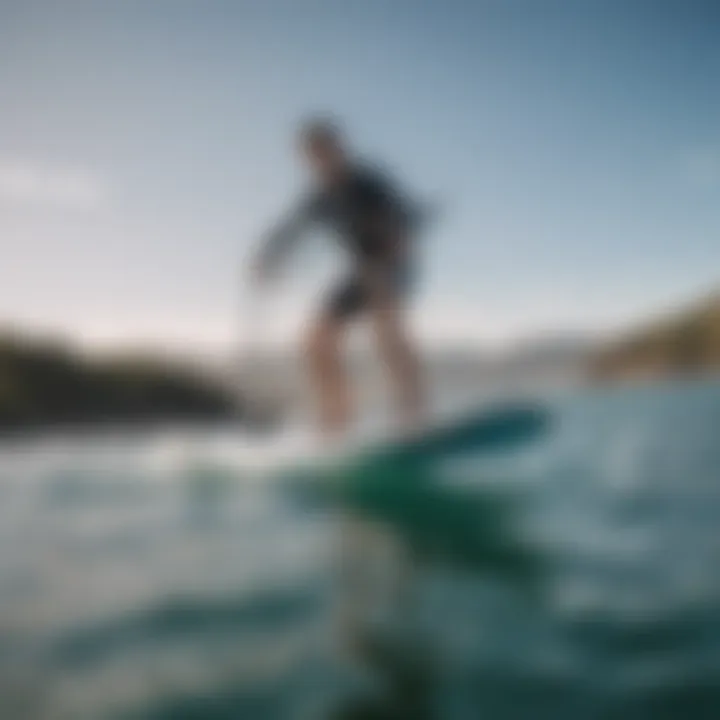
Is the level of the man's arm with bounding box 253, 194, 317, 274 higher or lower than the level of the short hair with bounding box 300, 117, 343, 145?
lower

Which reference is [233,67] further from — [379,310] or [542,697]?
[542,697]

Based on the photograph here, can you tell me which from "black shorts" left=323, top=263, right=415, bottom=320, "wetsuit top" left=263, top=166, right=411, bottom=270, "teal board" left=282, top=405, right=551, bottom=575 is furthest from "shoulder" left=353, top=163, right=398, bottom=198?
"teal board" left=282, top=405, right=551, bottom=575

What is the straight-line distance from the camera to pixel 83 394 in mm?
1252

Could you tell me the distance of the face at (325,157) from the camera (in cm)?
128

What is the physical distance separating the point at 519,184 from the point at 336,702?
0.82m

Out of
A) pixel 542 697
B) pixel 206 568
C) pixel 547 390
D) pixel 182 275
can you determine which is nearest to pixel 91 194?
pixel 182 275

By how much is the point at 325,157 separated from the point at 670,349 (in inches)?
24.2

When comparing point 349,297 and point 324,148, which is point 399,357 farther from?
point 324,148

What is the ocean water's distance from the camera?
1126 millimetres

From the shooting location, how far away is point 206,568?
1196 mm

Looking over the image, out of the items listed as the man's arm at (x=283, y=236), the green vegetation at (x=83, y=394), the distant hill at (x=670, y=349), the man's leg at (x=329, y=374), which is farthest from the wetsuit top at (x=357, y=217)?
the distant hill at (x=670, y=349)

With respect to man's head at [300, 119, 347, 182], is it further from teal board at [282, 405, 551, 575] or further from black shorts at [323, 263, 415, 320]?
teal board at [282, 405, 551, 575]

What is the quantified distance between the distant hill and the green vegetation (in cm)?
62

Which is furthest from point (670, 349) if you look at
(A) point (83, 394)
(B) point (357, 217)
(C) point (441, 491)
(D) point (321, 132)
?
(A) point (83, 394)
